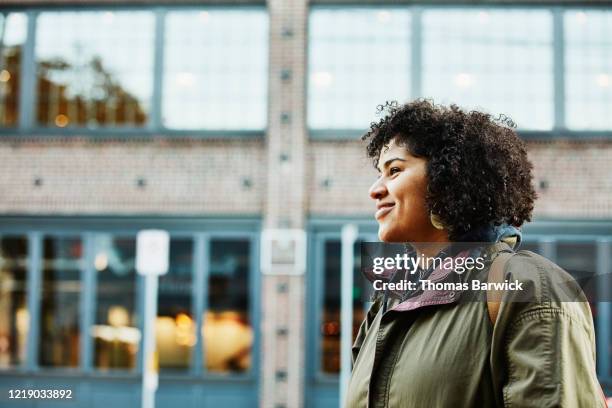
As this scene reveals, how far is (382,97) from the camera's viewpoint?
12.7 metres

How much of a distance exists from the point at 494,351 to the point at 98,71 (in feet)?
39.5

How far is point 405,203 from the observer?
6.95 ft

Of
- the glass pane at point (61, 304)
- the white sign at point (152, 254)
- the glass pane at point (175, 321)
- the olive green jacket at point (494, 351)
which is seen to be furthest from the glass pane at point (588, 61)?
the olive green jacket at point (494, 351)

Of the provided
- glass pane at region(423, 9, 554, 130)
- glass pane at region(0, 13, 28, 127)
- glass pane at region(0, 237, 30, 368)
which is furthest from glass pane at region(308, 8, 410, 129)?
glass pane at region(0, 237, 30, 368)

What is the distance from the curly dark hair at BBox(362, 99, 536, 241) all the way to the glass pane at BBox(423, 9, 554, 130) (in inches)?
418

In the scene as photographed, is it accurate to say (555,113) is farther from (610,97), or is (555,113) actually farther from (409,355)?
(409,355)

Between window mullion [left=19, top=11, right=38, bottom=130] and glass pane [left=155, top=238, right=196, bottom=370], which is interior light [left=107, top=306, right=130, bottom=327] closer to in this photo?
glass pane [left=155, top=238, right=196, bottom=370]

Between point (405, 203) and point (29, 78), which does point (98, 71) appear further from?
point (405, 203)

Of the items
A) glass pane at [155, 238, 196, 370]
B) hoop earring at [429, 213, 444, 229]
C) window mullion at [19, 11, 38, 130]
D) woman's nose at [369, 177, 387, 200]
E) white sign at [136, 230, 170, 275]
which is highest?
window mullion at [19, 11, 38, 130]

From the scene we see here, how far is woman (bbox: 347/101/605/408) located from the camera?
1656 millimetres

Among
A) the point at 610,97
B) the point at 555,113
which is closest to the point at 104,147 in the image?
the point at 555,113

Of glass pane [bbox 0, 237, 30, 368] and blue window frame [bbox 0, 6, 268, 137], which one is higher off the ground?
blue window frame [bbox 0, 6, 268, 137]

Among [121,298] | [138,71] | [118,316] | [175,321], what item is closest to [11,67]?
[138,71]

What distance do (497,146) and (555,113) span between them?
36.1 feet
